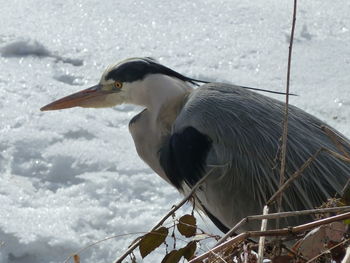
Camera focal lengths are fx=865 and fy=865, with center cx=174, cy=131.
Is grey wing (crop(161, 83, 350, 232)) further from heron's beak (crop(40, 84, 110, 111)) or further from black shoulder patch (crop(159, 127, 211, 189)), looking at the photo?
heron's beak (crop(40, 84, 110, 111))

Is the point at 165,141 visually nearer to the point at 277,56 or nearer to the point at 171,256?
the point at 171,256

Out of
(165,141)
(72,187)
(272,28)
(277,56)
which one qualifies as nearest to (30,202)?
(72,187)

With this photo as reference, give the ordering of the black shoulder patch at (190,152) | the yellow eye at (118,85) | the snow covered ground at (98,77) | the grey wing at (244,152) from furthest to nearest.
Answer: the snow covered ground at (98,77) < the yellow eye at (118,85) < the black shoulder patch at (190,152) < the grey wing at (244,152)

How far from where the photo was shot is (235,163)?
312cm

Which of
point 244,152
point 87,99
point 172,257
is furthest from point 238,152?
point 172,257

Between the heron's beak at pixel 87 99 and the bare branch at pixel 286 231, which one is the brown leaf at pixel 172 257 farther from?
the heron's beak at pixel 87 99

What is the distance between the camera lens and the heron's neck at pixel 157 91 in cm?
347

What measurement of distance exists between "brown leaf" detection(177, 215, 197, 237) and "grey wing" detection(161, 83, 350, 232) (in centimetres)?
111

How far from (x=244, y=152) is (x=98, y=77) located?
2.49 meters

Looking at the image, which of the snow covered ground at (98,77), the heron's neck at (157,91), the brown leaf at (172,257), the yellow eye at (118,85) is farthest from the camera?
the snow covered ground at (98,77)

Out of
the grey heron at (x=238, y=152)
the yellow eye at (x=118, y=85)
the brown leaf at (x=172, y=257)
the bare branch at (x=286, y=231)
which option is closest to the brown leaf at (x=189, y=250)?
the brown leaf at (x=172, y=257)

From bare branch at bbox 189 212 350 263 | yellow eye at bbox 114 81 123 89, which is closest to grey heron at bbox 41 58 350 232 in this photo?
yellow eye at bbox 114 81 123 89

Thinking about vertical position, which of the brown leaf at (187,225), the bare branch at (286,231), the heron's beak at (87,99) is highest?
the bare branch at (286,231)

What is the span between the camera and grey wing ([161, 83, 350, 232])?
302cm
